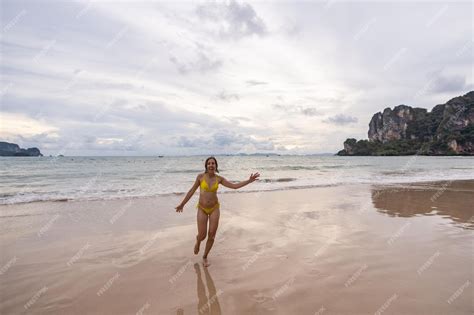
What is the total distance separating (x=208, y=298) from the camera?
446 cm

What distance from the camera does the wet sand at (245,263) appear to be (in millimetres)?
4297

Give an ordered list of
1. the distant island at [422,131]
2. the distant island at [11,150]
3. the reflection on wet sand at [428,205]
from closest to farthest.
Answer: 1. the reflection on wet sand at [428,205]
2. the distant island at [422,131]
3. the distant island at [11,150]

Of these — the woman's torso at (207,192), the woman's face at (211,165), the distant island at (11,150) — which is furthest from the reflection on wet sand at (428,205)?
the distant island at (11,150)

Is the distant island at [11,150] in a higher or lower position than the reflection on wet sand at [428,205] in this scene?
higher

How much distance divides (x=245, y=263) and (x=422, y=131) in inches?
6478

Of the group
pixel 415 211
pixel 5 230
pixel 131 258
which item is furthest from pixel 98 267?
pixel 415 211

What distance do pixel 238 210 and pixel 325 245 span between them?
17.0ft

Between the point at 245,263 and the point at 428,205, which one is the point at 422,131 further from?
the point at 245,263

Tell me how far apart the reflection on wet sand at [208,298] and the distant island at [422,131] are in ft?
453

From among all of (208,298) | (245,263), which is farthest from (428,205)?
(208,298)

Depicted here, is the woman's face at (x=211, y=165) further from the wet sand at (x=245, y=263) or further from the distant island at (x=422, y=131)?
the distant island at (x=422, y=131)

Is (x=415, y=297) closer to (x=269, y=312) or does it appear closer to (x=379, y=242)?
(x=269, y=312)

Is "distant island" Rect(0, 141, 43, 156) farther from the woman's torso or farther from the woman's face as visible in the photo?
the woman's face

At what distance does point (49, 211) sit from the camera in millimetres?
11492
